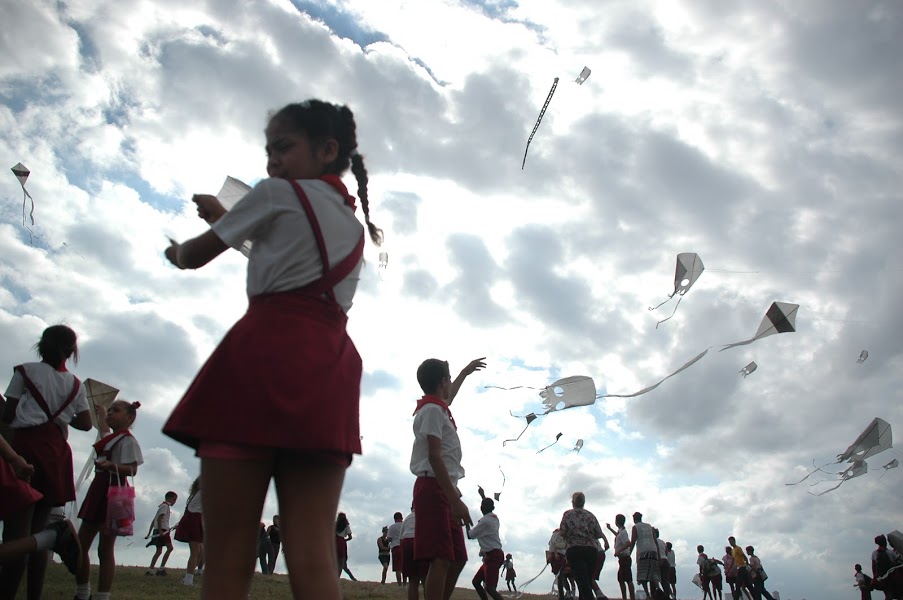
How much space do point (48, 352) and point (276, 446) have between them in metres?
4.07

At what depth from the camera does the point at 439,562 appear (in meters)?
4.91

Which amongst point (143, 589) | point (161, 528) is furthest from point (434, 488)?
point (161, 528)

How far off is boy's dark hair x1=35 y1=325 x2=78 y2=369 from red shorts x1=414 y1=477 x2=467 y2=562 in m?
2.74

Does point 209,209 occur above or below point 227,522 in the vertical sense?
above

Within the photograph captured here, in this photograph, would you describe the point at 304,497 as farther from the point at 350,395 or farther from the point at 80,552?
the point at 80,552

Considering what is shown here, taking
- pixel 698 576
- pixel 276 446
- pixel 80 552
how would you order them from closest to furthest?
pixel 276 446
pixel 80 552
pixel 698 576

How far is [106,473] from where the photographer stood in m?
5.84

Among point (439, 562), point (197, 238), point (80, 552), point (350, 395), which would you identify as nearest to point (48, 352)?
point (80, 552)

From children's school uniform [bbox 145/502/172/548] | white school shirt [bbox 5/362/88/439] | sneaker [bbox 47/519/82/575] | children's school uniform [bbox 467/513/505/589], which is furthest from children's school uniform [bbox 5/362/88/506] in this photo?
children's school uniform [bbox 145/502/172/548]

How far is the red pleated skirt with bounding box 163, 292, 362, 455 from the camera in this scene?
1717 millimetres

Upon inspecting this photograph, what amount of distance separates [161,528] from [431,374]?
1009 centimetres

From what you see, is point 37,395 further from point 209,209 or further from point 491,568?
point 491,568

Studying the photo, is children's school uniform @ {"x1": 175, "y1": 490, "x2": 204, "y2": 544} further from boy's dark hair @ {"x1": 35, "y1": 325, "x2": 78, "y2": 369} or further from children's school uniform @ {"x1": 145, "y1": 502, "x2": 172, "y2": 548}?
boy's dark hair @ {"x1": 35, "y1": 325, "x2": 78, "y2": 369}

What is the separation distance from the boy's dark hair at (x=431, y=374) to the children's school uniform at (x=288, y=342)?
318cm
